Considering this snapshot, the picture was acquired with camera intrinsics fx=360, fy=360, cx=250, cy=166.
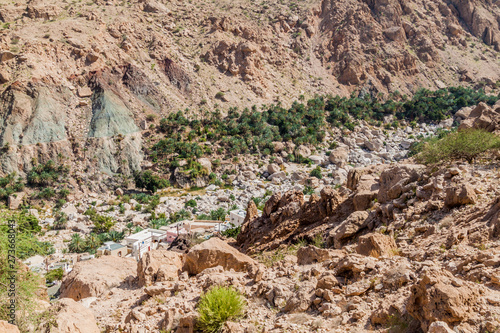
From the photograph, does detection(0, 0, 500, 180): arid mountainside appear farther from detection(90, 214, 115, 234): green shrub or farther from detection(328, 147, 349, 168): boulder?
detection(328, 147, 349, 168): boulder

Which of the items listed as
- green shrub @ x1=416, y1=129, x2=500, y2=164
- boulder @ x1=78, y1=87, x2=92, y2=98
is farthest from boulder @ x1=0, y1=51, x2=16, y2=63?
green shrub @ x1=416, y1=129, x2=500, y2=164

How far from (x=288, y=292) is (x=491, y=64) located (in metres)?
86.1

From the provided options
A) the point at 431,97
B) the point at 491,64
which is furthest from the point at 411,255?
the point at 491,64

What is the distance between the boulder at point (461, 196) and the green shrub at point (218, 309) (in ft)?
15.7

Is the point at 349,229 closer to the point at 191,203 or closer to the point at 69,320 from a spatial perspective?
the point at 69,320

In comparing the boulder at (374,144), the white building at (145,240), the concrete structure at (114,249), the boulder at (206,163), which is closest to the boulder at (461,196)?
the white building at (145,240)

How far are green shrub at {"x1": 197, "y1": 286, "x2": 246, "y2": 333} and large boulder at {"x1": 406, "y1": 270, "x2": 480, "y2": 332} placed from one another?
252 cm

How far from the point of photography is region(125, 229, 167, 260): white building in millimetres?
24922

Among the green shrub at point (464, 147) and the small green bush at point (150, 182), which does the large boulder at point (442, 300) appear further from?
the small green bush at point (150, 182)

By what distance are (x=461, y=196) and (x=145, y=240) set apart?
23.3m

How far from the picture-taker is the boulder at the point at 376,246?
248 inches

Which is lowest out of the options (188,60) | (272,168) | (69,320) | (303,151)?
(272,168)

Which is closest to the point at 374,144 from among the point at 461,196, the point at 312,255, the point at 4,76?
the point at 461,196

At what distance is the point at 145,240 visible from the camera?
2662cm
